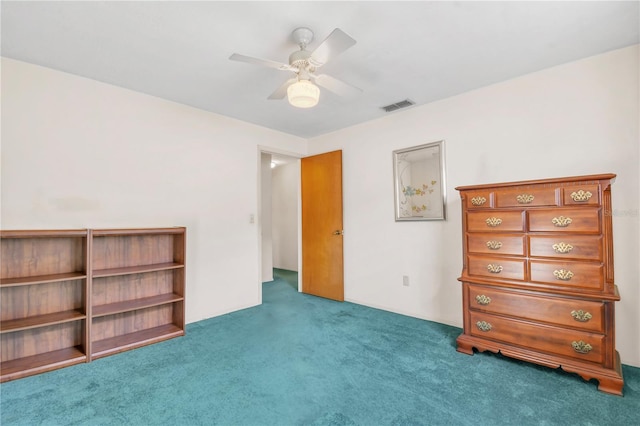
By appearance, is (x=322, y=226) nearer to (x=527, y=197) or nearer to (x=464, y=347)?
(x=464, y=347)

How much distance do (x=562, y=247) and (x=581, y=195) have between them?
0.39m

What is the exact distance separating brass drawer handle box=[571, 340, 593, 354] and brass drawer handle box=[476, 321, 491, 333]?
52 cm

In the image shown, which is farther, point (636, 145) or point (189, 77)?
point (189, 77)

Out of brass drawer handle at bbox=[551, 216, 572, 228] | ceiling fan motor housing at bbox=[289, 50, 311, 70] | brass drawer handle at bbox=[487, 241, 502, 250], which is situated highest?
ceiling fan motor housing at bbox=[289, 50, 311, 70]

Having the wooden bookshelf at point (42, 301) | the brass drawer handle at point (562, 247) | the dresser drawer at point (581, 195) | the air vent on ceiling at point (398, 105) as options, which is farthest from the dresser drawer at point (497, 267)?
the wooden bookshelf at point (42, 301)

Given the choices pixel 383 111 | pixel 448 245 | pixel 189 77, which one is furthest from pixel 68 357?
pixel 383 111

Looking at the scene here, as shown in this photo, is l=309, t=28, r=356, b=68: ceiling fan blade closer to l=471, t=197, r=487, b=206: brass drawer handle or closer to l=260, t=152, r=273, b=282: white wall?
l=471, t=197, r=487, b=206: brass drawer handle

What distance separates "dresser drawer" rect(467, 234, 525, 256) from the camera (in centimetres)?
227

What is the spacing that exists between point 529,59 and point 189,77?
2.96m

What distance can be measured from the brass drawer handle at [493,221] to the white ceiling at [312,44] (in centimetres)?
→ 133

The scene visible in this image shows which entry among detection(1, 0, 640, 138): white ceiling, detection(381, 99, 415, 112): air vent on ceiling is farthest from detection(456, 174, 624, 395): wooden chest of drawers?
detection(381, 99, 415, 112): air vent on ceiling

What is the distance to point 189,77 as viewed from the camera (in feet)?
8.63

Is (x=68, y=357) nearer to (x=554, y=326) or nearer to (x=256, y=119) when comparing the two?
(x=256, y=119)

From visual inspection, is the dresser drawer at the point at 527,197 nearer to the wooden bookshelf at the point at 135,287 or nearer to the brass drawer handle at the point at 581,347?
the brass drawer handle at the point at 581,347
